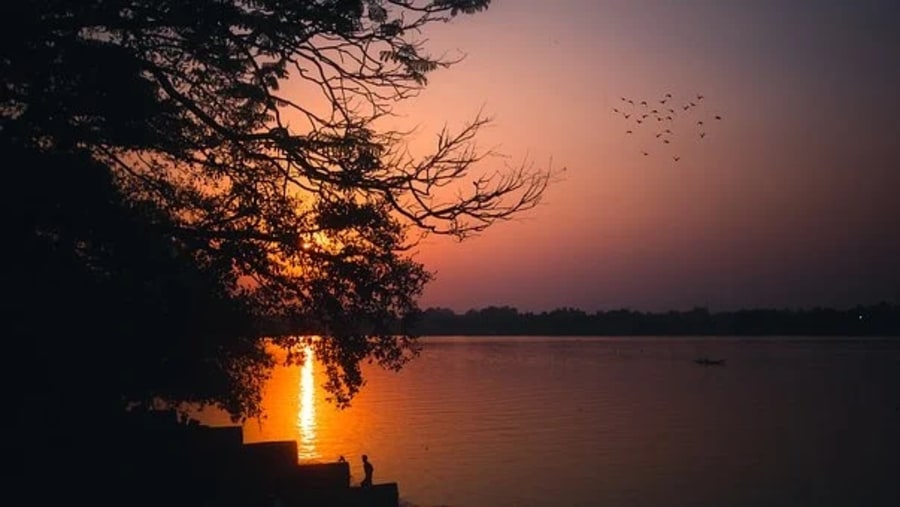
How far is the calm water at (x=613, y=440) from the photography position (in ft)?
115

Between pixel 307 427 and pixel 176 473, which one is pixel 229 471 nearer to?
pixel 176 473

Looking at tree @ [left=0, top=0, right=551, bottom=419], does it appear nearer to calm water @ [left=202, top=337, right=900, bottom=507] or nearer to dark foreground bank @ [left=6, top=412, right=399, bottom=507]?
dark foreground bank @ [left=6, top=412, right=399, bottom=507]

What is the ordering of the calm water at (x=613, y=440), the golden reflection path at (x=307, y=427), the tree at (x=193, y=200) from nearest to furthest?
1. the tree at (x=193, y=200)
2. the calm water at (x=613, y=440)
3. the golden reflection path at (x=307, y=427)

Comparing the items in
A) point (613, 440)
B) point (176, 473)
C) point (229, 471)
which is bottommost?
point (613, 440)

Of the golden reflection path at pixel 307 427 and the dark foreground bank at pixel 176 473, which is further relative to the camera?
the golden reflection path at pixel 307 427

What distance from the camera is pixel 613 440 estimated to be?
4909 cm

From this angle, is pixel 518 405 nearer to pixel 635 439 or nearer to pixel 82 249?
pixel 635 439

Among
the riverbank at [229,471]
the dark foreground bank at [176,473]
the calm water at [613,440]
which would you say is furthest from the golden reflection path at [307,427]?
the dark foreground bank at [176,473]

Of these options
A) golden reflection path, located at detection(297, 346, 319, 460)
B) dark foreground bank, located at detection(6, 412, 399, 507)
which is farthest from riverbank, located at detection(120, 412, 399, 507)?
golden reflection path, located at detection(297, 346, 319, 460)

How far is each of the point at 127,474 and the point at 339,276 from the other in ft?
14.2

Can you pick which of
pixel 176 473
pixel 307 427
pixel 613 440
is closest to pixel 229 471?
pixel 176 473

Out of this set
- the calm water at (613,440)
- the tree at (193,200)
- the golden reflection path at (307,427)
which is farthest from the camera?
the golden reflection path at (307,427)

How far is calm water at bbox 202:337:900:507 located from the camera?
115ft

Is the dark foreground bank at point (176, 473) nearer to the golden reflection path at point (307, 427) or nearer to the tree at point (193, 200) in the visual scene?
the tree at point (193, 200)
